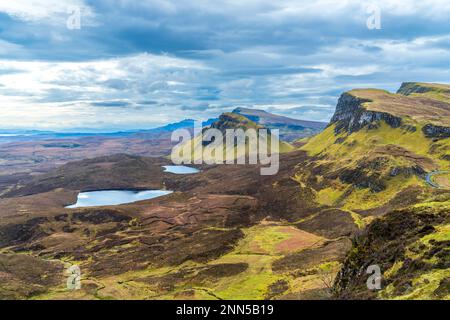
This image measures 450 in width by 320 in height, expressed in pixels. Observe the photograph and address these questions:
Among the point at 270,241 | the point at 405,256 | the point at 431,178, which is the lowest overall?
the point at 270,241

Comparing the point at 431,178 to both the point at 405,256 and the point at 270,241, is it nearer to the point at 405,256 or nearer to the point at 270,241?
the point at 270,241

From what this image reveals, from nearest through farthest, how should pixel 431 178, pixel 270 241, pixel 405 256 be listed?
pixel 405 256, pixel 270 241, pixel 431 178

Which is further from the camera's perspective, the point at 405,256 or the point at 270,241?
the point at 270,241

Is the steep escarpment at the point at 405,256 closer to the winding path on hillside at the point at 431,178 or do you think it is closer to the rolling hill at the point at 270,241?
the rolling hill at the point at 270,241

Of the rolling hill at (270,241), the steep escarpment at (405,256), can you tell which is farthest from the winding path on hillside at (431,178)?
the steep escarpment at (405,256)

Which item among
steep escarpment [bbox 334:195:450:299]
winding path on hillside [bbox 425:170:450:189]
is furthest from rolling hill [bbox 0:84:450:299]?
winding path on hillside [bbox 425:170:450:189]

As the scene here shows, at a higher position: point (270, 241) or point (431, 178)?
point (431, 178)

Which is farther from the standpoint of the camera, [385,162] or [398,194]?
[385,162]

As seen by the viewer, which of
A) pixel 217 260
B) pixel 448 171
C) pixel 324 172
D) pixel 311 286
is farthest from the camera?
pixel 324 172

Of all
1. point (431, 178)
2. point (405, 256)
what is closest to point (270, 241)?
point (431, 178)

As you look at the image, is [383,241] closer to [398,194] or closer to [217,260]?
[217,260]
